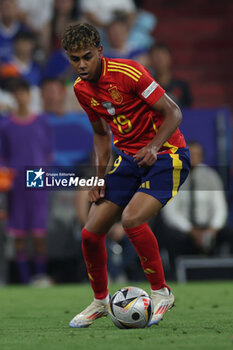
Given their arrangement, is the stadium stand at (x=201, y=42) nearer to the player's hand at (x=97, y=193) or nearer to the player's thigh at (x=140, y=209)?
the player's hand at (x=97, y=193)

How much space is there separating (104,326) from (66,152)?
5578 mm

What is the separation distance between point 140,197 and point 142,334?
32.9 inches

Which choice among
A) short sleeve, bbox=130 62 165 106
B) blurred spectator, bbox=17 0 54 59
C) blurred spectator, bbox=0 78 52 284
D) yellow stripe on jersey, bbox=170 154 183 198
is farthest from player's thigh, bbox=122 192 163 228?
blurred spectator, bbox=17 0 54 59

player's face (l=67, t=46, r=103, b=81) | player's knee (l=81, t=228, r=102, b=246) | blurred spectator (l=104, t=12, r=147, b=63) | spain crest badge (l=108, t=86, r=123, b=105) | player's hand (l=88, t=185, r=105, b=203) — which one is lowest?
player's knee (l=81, t=228, r=102, b=246)

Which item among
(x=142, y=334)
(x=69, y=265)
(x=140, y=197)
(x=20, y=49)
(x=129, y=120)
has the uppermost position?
(x=20, y=49)

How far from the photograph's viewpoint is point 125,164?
443 centimetres

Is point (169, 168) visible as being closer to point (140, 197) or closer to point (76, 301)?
point (140, 197)

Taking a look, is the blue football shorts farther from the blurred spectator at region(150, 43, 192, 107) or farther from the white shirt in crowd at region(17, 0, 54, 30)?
the white shirt in crowd at region(17, 0, 54, 30)

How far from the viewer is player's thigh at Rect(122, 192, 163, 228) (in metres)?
4.24

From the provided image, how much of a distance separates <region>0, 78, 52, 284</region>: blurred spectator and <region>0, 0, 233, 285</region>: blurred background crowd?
0.01 meters

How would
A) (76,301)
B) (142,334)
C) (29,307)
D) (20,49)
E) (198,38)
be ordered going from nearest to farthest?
1. (142,334)
2. (29,307)
3. (76,301)
4. (20,49)
5. (198,38)

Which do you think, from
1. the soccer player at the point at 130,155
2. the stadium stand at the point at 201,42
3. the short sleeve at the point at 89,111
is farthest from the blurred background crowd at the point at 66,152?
the soccer player at the point at 130,155

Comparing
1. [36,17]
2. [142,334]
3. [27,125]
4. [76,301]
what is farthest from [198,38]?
[142,334]

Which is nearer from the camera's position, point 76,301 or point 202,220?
point 76,301
